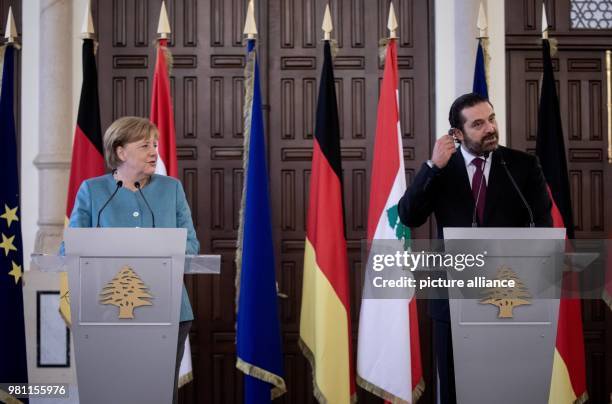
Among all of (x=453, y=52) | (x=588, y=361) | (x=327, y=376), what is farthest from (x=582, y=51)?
(x=327, y=376)

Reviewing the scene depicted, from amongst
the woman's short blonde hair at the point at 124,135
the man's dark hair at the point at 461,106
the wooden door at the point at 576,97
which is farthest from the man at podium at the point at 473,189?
the wooden door at the point at 576,97

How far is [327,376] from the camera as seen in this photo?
13.0ft

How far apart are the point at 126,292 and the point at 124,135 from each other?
674 millimetres

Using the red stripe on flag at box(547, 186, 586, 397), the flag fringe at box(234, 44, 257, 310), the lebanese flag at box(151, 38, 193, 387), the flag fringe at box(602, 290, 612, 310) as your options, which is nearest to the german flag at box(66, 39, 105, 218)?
the lebanese flag at box(151, 38, 193, 387)

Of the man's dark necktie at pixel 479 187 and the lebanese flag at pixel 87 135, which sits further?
the lebanese flag at pixel 87 135

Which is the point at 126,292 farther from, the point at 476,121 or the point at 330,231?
the point at 330,231

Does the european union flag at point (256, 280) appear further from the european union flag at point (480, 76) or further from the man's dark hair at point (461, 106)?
the man's dark hair at point (461, 106)

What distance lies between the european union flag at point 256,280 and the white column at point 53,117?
1401mm

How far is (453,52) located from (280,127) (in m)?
1.24

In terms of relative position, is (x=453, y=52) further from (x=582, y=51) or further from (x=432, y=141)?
(x=582, y=51)

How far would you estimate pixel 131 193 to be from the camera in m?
2.77

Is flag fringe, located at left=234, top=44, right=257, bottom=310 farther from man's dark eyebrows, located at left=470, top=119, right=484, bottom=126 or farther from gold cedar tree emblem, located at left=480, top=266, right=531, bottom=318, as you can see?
gold cedar tree emblem, located at left=480, top=266, right=531, bottom=318

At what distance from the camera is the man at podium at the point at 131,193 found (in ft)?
8.98

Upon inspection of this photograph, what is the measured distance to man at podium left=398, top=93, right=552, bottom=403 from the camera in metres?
2.70
